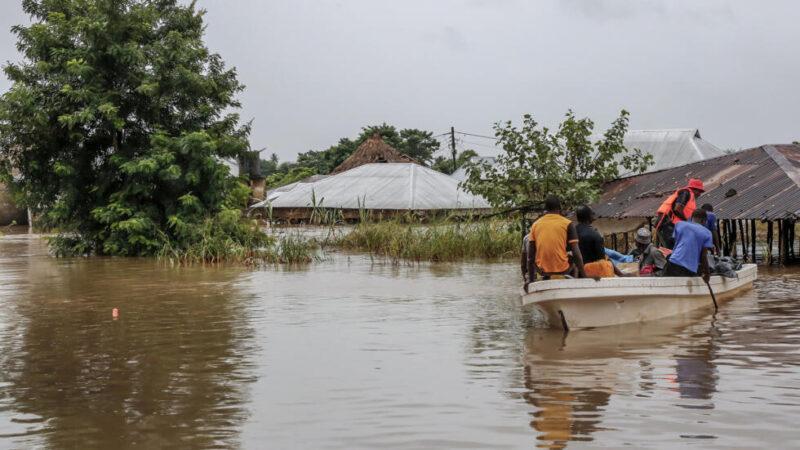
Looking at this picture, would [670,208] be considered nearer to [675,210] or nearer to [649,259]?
[675,210]

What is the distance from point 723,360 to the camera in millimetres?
9031

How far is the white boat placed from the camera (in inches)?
411

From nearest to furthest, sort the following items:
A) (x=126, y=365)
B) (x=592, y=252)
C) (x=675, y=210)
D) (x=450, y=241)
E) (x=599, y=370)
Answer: (x=599, y=370), (x=126, y=365), (x=592, y=252), (x=675, y=210), (x=450, y=241)

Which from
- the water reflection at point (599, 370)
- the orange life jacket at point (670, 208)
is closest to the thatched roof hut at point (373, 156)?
the orange life jacket at point (670, 208)

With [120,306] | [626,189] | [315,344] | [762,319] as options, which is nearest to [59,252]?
[120,306]

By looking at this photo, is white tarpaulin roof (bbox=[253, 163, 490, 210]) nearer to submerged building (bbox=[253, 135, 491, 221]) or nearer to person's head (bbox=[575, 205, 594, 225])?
submerged building (bbox=[253, 135, 491, 221])

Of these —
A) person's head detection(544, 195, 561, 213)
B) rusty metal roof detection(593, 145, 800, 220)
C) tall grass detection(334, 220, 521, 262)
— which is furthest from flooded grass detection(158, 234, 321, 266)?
person's head detection(544, 195, 561, 213)

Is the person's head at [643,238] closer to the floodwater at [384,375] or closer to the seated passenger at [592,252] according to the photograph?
the floodwater at [384,375]

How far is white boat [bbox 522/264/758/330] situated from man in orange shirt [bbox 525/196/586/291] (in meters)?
0.24

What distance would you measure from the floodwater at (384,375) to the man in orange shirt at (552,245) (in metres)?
0.72

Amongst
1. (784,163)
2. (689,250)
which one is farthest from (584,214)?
(784,163)

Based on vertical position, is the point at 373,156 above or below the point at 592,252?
above

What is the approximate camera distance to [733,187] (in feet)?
63.9

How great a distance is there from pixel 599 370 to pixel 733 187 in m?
12.1
